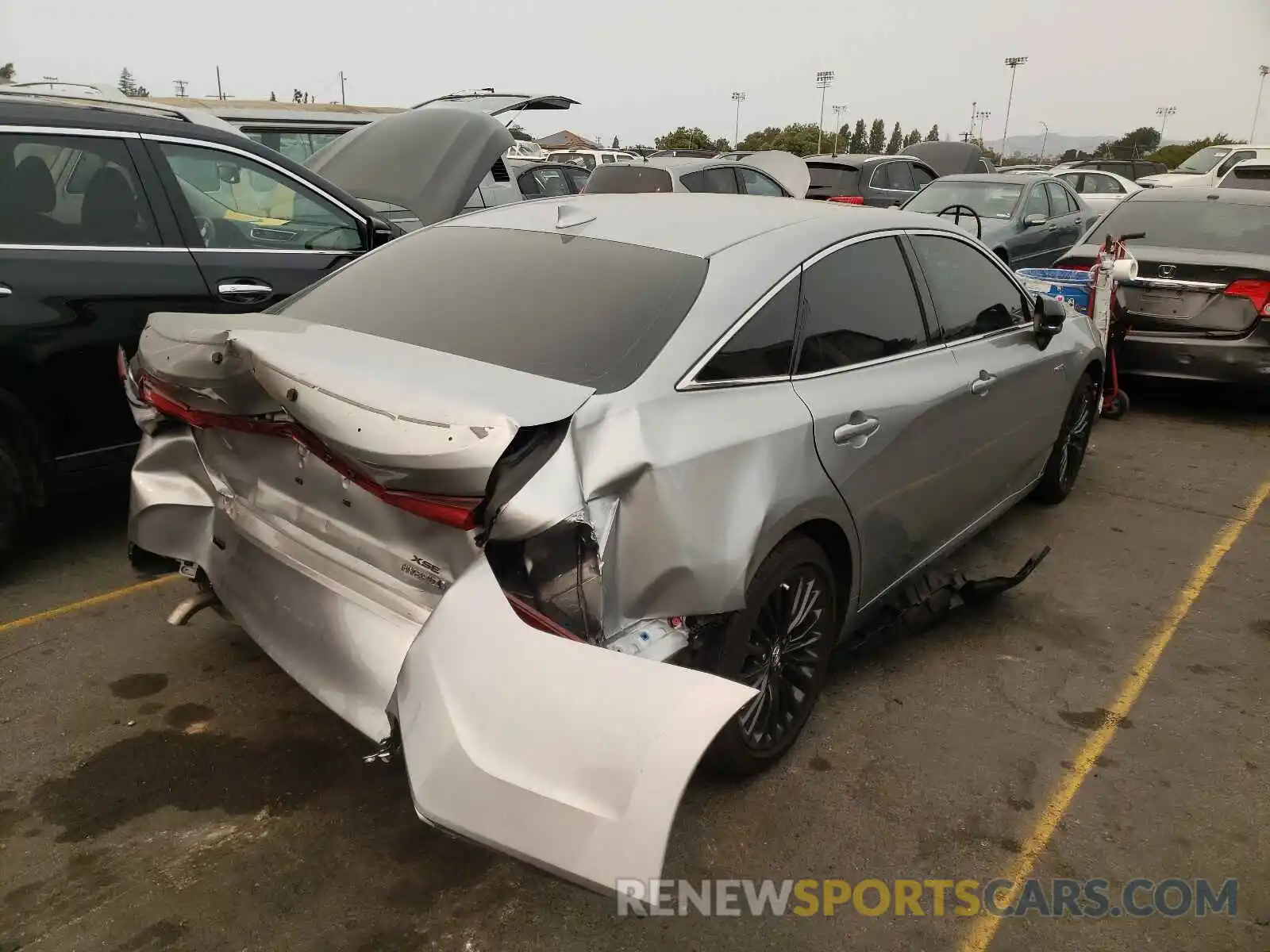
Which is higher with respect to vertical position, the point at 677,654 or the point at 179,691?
the point at 677,654

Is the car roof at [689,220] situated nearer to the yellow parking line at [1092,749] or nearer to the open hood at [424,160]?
the yellow parking line at [1092,749]

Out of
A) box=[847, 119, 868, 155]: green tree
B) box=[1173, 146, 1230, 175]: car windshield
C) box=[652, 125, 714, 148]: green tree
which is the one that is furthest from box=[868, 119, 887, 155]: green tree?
box=[1173, 146, 1230, 175]: car windshield

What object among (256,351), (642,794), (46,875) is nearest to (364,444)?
(256,351)

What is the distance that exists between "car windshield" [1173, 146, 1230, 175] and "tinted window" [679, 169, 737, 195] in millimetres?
16662

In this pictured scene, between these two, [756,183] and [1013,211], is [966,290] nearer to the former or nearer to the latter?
[1013,211]

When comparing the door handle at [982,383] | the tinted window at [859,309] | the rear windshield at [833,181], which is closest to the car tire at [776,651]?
the tinted window at [859,309]

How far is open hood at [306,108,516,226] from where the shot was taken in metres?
5.69

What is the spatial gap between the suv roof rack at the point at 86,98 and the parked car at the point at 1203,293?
20.0ft

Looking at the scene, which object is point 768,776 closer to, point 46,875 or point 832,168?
point 46,875

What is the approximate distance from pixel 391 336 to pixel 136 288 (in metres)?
1.94

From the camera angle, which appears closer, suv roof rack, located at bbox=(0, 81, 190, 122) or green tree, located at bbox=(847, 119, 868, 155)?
suv roof rack, located at bbox=(0, 81, 190, 122)

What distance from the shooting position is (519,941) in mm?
2250

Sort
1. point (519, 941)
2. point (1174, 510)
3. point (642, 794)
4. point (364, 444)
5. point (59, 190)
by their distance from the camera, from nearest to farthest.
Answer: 1. point (642, 794)
2. point (364, 444)
3. point (519, 941)
4. point (59, 190)
5. point (1174, 510)

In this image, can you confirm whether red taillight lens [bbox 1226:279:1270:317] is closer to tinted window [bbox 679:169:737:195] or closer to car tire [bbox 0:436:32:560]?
tinted window [bbox 679:169:737:195]
